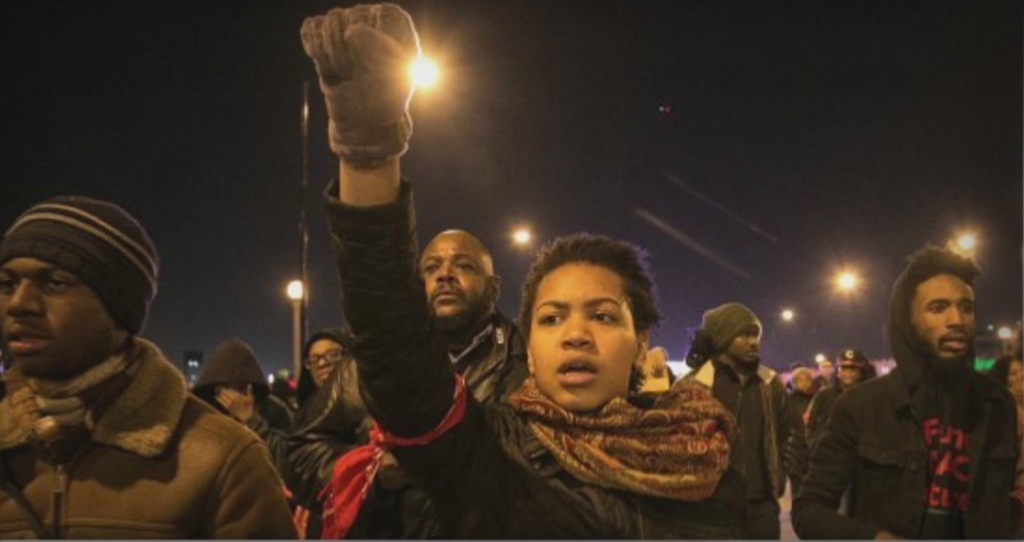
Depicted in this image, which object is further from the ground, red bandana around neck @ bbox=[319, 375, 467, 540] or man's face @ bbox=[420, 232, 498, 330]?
man's face @ bbox=[420, 232, 498, 330]

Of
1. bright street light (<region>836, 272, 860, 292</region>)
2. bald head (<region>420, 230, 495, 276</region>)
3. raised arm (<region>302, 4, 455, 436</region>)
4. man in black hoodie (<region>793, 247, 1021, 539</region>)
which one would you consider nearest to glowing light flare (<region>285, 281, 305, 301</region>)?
bald head (<region>420, 230, 495, 276</region>)

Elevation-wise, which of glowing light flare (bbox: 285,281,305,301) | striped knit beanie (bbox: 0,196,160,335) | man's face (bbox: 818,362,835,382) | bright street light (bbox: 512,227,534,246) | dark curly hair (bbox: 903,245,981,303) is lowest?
striped knit beanie (bbox: 0,196,160,335)

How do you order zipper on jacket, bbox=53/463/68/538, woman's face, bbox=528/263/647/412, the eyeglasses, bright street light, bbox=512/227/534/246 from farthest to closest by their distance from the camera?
bright street light, bbox=512/227/534/246 < the eyeglasses < zipper on jacket, bbox=53/463/68/538 < woman's face, bbox=528/263/647/412

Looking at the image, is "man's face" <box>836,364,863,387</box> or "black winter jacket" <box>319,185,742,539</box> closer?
"black winter jacket" <box>319,185,742,539</box>

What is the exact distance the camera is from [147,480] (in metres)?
2.84

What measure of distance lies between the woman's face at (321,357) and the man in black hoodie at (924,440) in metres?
3.79

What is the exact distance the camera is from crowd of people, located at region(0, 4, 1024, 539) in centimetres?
211

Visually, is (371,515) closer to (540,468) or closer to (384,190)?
(540,468)

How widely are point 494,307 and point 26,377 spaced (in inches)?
94.4

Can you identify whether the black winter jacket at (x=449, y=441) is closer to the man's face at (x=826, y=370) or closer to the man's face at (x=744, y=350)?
the man's face at (x=744, y=350)

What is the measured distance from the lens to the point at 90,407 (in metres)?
2.89

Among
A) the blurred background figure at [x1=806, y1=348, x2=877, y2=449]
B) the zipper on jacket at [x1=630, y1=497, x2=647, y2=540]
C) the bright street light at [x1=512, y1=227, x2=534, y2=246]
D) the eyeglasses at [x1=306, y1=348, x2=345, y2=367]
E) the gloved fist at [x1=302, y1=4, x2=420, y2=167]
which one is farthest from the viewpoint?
the bright street light at [x1=512, y1=227, x2=534, y2=246]

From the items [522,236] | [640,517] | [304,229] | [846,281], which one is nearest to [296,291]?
[304,229]

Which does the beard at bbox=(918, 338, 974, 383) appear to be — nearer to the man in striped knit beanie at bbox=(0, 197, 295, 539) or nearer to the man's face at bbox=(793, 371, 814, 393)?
the man in striped knit beanie at bbox=(0, 197, 295, 539)
